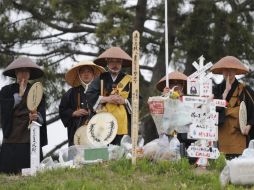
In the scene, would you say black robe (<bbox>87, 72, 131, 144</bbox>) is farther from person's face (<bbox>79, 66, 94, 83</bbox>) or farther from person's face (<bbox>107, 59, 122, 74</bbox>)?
person's face (<bbox>79, 66, 94, 83</bbox>)

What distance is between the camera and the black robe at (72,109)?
7.04m

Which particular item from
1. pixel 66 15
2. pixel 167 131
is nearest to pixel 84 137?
pixel 167 131

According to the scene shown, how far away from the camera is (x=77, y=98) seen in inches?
282

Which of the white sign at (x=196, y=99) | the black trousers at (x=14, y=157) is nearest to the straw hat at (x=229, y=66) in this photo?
the white sign at (x=196, y=99)

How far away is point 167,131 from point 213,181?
912 mm

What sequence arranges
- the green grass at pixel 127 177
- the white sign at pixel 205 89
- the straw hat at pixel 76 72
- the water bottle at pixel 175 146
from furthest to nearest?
the straw hat at pixel 76 72
the water bottle at pixel 175 146
the white sign at pixel 205 89
the green grass at pixel 127 177

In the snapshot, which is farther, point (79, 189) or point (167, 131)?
point (167, 131)

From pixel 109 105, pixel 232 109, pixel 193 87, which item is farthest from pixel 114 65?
pixel 232 109

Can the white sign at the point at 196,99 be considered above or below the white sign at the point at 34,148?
above

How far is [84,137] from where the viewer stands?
267 inches

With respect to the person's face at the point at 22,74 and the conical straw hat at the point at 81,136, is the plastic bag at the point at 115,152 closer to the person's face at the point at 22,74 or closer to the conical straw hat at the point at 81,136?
the conical straw hat at the point at 81,136

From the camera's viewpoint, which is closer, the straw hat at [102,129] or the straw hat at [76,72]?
the straw hat at [102,129]

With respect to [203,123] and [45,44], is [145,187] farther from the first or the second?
[45,44]

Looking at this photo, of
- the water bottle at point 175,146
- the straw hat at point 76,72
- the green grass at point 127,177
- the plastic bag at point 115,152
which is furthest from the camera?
the straw hat at point 76,72
